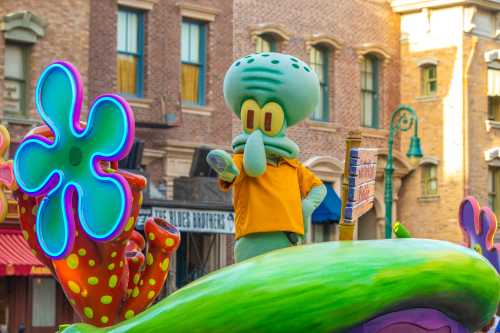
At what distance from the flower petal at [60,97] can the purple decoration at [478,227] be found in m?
6.67

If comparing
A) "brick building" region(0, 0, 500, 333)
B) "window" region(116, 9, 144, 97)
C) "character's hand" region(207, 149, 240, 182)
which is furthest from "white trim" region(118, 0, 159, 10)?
"character's hand" region(207, 149, 240, 182)

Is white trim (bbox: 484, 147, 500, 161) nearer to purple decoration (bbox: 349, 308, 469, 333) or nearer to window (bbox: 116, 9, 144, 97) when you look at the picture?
window (bbox: 116, 9, 144, 97)

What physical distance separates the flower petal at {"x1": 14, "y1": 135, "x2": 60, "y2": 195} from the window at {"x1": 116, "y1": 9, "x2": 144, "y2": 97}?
15235mm

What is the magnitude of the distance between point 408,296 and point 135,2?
56.6 feet

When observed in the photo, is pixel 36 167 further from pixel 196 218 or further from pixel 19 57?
pixel 196 218

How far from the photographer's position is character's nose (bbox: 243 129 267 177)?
912cm

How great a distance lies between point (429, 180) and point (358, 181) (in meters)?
23.0

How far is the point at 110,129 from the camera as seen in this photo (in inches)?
338

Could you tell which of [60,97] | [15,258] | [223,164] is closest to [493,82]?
[15,258]

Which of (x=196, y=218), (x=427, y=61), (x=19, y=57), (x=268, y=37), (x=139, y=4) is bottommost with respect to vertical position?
(x=196, y=218)

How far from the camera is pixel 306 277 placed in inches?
291

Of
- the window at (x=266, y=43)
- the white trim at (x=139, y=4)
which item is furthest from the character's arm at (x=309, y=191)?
the window at (x=266, y=43)

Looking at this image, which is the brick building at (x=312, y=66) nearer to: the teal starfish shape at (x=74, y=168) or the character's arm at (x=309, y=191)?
the character's arm at (x=309, y=191)

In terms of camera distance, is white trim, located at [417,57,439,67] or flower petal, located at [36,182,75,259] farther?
white trim, located at [417,57,439,67]
